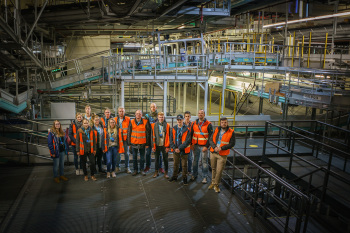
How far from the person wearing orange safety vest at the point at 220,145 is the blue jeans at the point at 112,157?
8.43 feet

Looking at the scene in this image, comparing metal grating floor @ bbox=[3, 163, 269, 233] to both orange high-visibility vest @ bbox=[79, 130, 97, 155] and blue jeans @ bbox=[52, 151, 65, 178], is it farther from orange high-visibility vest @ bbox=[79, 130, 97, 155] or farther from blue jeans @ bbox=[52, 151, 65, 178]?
orange high-visibility vest @ bbox=[79, 130, 97, 155]

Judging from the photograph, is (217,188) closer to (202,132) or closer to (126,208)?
(202,132)

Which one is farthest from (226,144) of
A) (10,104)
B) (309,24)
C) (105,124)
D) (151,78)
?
(309,24)

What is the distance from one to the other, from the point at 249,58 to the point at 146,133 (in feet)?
29.8

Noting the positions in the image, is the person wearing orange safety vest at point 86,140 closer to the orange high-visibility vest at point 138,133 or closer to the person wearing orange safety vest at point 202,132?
the orange high-visibility vest at point 138,133

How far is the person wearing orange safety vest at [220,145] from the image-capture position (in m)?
6.15

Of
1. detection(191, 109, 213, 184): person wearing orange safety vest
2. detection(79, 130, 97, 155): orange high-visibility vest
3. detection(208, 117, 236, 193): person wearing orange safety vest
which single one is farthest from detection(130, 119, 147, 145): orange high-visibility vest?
detection(208, 117, 236, 193): person wearing orange safety vest

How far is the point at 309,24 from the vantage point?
72.9ft

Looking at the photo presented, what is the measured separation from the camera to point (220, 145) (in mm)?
6230

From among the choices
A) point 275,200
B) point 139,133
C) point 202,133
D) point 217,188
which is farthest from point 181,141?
point 275,200

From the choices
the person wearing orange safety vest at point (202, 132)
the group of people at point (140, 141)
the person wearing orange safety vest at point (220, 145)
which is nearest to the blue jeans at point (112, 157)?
the group of people at point (140, 141)

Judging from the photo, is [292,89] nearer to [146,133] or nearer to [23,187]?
[146,133]

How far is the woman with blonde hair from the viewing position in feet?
22.0

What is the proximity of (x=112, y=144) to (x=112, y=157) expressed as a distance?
1.38 ft
